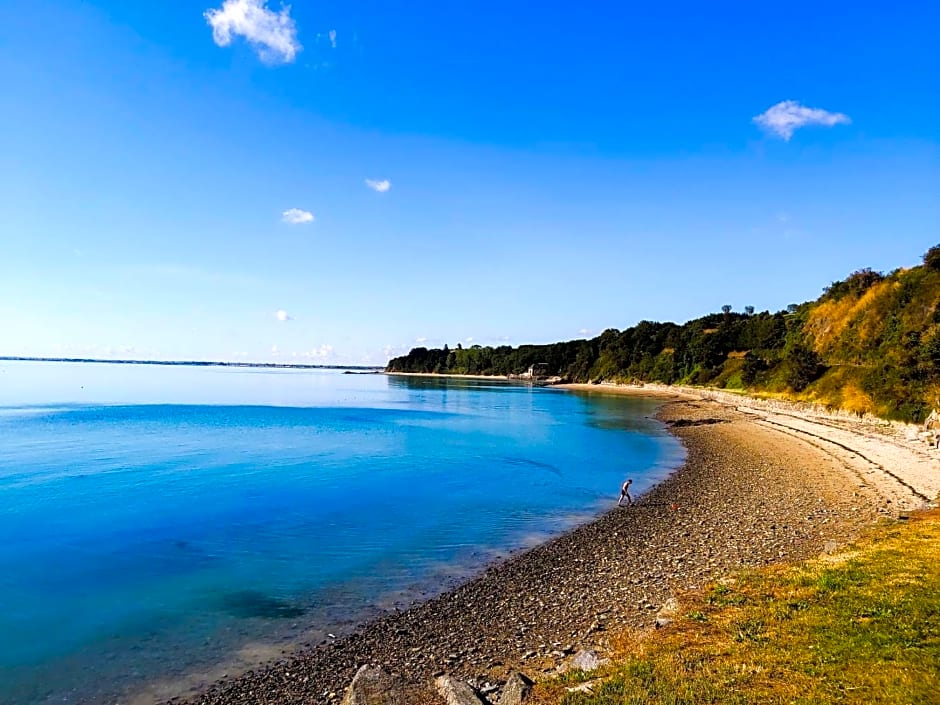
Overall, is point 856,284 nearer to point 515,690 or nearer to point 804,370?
point 804,370

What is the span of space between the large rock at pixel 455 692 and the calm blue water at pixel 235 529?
4831mm

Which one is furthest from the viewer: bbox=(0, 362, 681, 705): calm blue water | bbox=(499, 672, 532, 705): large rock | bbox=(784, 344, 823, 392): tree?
bbox=(784, 344, 823, 392): tree

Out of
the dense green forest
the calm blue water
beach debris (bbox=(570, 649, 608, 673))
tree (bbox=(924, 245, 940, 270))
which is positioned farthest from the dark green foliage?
beach debris (bbox=(570, 649, 608, 673))

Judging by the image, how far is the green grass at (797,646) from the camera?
7820mm

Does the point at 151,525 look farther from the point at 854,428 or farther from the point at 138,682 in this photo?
the point at 854,428

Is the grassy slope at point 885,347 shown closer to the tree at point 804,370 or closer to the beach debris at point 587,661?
the tree at point 804,370

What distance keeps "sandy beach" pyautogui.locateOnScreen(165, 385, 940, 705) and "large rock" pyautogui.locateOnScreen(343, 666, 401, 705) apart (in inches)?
10.0

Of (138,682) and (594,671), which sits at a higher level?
(594,671)

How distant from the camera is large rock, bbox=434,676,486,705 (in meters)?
9.03

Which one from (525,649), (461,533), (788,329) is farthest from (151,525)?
(788,329)

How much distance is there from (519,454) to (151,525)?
89.4 feet

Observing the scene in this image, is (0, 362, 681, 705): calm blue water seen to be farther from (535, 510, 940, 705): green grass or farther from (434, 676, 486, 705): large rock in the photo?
(535, 510, 940, 705): green grass

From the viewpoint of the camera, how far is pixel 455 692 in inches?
368

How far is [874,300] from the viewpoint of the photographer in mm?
68312
